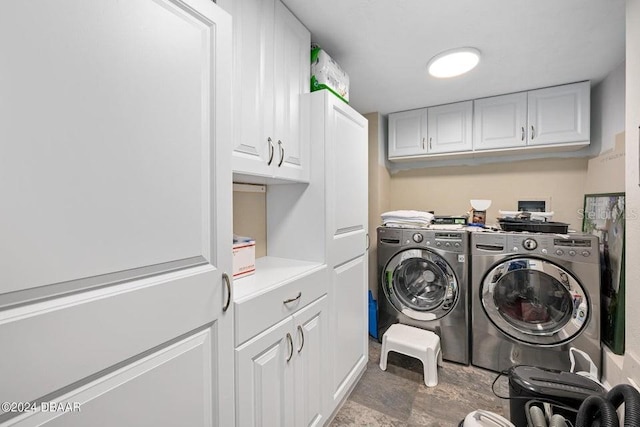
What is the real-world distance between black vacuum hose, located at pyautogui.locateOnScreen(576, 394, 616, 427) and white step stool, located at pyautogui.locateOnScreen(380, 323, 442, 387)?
122 cm

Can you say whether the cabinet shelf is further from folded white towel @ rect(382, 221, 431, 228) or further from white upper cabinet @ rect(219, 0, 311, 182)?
folded white towel @ rect(382, 221, 431, 228)

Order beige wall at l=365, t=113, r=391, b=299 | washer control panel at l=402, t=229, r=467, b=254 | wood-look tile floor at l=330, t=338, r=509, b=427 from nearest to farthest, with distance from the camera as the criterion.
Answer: wood-look tile floor at l=330, t=338, r=509, b=427
washer control panel at l=402, t=229, r=467, b=254
beige wall at l=365, t=113, r=391, b=299

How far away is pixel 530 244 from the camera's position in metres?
1.91

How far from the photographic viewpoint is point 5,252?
480mm

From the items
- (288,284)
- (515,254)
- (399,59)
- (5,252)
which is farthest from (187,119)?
(515,254)

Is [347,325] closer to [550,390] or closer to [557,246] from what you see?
[550,390]

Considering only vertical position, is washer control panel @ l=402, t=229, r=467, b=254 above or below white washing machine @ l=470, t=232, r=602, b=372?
above

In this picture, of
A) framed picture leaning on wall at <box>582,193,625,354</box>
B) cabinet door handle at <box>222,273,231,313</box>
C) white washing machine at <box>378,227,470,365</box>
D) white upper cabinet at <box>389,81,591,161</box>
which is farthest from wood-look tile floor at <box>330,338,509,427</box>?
white upper cabinet at <box>389,81,591,161</box>

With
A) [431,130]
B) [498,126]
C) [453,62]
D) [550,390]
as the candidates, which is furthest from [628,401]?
[431,130]

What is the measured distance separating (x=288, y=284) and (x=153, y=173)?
28.5 inches

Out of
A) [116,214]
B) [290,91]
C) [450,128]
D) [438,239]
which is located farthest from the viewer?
[450,128]

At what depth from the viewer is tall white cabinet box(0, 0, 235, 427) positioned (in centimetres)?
50

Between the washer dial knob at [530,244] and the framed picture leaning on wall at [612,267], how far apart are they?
450 mm

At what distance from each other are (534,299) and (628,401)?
5.10 ft
